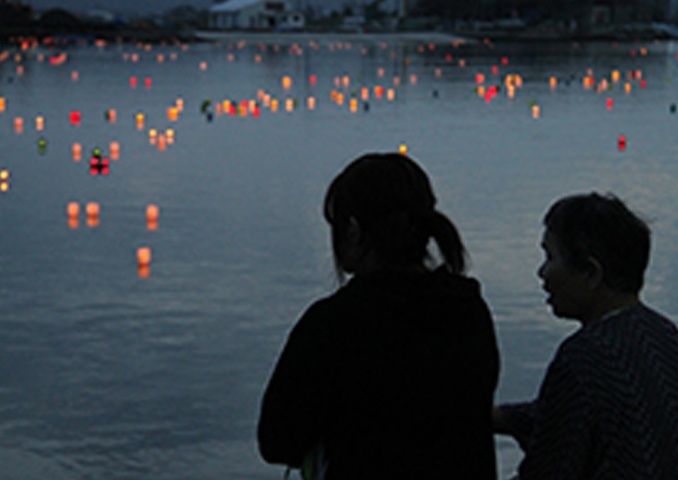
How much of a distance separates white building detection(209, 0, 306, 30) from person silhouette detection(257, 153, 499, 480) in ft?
550

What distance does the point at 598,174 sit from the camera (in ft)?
60.7

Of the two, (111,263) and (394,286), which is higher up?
(394,286)

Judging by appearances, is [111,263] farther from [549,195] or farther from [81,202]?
[549,195]

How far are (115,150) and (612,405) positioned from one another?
1915 centimetres

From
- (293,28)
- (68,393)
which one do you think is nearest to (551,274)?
(68,393)

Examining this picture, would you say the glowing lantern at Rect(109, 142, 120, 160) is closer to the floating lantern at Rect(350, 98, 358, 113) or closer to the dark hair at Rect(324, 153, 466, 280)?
the floating lantern at Rect(350, 98, 358, 113)

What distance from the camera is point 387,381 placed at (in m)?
3.00

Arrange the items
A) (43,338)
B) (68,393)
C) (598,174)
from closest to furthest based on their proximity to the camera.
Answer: (68,393)
(43,338)
(598,174)

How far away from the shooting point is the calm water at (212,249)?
752 cm

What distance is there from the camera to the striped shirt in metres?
3.14

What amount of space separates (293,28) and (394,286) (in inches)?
6279

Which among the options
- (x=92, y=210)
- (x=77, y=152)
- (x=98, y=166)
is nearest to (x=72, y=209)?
(x=92, y=210)

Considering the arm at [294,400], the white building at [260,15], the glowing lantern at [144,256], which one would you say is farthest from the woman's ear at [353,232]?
the white building at [260,15]

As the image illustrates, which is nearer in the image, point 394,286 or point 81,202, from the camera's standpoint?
point 394,286
